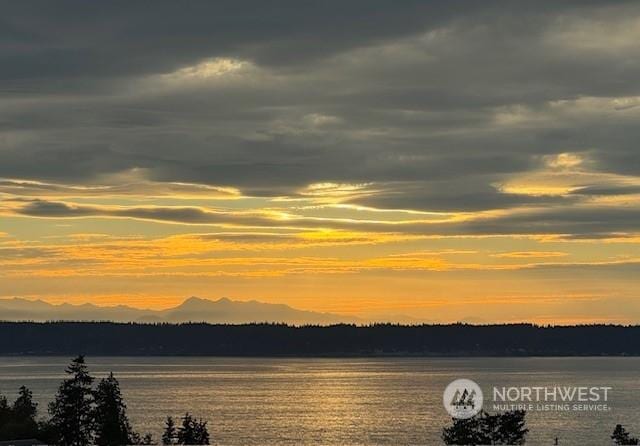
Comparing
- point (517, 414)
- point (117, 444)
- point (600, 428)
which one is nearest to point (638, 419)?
point (600, 428)

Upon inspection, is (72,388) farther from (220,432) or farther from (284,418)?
(284,418)

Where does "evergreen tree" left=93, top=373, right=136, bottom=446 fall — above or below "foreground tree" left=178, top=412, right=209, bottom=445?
above

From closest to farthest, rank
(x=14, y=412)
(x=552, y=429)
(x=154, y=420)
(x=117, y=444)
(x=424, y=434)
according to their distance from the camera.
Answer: (x=117, y=444)
(x=14, y=412)
(x=424, y=434)
(x=552, y=429)
(x=154, y=420)

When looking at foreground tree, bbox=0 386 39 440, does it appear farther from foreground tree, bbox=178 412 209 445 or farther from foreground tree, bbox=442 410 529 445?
foreground tree, bbox=442 410 529 445

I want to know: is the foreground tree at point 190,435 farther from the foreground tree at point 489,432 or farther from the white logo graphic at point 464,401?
the foreground tree at point 489,432

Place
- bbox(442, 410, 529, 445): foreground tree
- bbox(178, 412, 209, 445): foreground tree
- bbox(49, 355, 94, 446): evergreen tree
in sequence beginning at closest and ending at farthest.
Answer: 1. bbox(49, 355, 94, 446): evergreen tree
2. bbox(442, 410, 529, 445): foreground tree
3. bbox(178, 412, 209, 445): foreground tree

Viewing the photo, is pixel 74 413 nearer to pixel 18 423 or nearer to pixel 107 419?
pixel 107 419

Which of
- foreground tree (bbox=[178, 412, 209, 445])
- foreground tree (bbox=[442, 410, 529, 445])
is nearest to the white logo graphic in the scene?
foreground tree (bbox=[442, 410, 529, 445])

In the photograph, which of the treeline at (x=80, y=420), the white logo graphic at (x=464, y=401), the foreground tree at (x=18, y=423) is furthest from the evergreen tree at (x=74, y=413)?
the white logo graphic at (x=464, y=401)

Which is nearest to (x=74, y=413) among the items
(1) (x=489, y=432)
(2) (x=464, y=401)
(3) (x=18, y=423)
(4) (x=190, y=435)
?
(4) (x=190, y=435)

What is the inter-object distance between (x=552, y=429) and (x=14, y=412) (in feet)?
298

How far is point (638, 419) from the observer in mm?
185750

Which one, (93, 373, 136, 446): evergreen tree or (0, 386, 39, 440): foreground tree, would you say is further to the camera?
(0, 386, 39, 440): foreground tree

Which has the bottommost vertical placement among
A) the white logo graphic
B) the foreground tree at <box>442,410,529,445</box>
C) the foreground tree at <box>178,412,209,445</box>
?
the foreground tree at <box>178,412,209,445</box>
